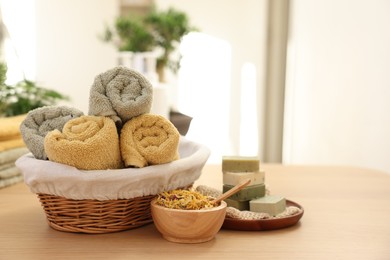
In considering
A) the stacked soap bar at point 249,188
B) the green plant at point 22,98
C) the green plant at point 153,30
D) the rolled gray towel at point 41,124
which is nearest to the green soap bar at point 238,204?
the stacked soap bar at point 249,188

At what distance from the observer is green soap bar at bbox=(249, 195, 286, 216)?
80cm

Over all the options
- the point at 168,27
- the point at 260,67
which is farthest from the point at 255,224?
the point at 260,67

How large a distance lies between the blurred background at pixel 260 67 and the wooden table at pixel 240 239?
45cm

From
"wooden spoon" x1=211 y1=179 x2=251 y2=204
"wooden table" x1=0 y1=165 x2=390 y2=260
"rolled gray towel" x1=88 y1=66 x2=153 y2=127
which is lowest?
"wooden table" x1=0 y1=165 x2=390 y2=260

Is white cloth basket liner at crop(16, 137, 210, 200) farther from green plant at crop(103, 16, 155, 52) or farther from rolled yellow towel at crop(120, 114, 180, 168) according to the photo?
green plant at crop(103, 16, 155, 52)

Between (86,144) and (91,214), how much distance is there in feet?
0.34

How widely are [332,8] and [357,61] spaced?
1.42ft

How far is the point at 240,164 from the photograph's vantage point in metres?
0.85

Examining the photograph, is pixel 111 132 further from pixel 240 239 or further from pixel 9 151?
pixel 9 151

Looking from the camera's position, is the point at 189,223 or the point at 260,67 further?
the point at 260,67

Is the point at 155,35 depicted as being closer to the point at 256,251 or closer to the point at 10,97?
the point at 10,97

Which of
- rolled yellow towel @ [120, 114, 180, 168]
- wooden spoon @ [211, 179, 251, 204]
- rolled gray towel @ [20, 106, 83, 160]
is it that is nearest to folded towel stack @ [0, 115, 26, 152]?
rolled gray towel @ [20, 106, 83, 160]

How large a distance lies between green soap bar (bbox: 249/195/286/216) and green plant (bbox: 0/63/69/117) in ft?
2.51

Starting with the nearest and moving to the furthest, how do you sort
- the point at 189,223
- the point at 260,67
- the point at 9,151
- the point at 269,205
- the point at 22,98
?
the point at 189,223 → the point at 269,205 → the point at 9,151 → the point at 22,98 → the point at 260,67
